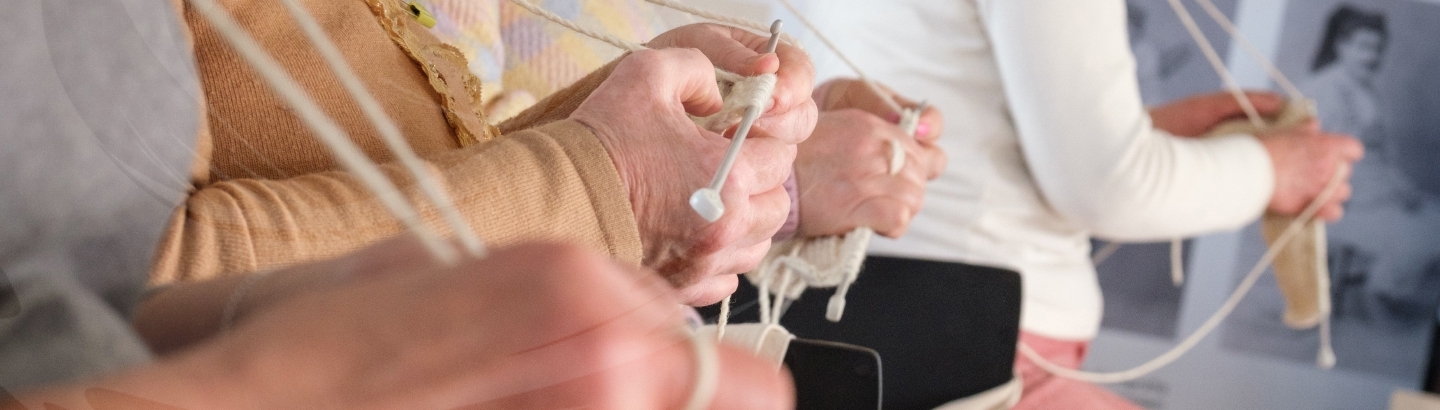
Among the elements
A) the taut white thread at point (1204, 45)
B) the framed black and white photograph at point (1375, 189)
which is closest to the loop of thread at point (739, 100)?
the taut white thread at point (1204, 45)

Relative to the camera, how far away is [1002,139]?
67cm

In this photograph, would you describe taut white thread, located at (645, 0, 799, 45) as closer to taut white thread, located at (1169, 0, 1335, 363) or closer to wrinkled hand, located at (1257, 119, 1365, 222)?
wrinkled hand, located at (1257, 119, 1365, 222)

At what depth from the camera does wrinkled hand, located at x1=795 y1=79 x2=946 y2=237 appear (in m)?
0.39

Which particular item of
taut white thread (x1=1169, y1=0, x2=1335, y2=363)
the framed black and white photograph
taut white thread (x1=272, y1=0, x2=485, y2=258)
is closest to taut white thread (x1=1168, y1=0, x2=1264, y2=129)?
taut white thread (x1=1169, y1=0, x2=1335, y2=363)

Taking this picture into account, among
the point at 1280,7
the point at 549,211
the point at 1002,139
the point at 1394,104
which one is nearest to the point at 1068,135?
the point at 1002,139

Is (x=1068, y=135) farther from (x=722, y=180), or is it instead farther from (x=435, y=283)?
(x=435, y=283)

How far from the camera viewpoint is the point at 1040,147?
664 mm

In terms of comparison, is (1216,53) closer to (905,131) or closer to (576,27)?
(905,131)

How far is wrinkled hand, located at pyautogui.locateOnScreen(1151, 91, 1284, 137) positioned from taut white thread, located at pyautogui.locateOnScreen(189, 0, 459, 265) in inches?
40.5

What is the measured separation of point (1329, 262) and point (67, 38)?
5.20 ft

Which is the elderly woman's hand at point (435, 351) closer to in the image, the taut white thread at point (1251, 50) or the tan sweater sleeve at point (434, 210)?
the tan sweater sleeve at point (434, 210)

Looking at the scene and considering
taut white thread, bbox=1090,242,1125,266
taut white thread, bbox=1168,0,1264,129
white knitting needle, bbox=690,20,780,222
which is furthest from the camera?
taut white thread, bbox=1090,242,1125,266

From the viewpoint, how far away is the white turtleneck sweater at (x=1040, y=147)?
526 mm

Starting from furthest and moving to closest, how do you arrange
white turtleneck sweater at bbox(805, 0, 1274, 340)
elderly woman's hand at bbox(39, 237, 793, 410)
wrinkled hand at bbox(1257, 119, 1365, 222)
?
wrinkled hand at bbox(1257, 119, 1365, 222) < white turtleneck sweater at bbox(805, 0, 1274, 340) < elderly woman's hand at bbox(39, 237, 793, 410)
